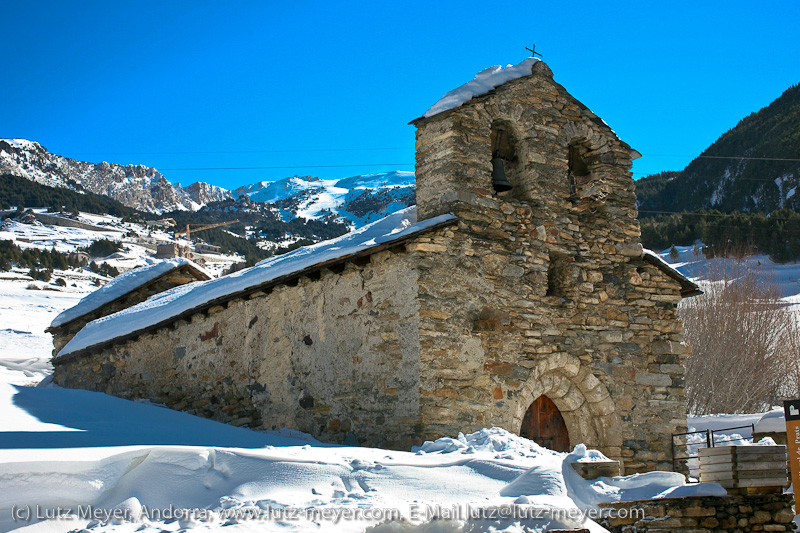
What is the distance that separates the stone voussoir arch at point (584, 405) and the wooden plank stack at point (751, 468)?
2.17 metres

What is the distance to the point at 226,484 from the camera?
449cm

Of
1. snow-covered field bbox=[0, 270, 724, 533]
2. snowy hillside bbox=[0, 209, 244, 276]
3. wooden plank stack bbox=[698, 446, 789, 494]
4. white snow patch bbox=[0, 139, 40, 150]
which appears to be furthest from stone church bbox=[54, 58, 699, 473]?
white snow patch bbox=[0, 139, 40, 150]

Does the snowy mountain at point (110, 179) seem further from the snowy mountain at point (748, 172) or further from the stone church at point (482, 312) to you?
the stone church at point (482, 312)

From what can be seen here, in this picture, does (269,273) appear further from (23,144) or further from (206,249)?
(23,144)

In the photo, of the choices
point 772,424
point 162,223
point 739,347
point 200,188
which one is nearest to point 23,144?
point 200,188

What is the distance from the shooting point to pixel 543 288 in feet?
28.4

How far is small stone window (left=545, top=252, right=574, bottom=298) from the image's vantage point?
29.5 feet

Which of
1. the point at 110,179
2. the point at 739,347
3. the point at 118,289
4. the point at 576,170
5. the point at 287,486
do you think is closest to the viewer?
the point at 287,486

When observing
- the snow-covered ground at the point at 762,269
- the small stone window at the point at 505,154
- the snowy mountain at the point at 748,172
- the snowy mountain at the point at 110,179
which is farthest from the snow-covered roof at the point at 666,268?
the snowy mountain at the point at 110,179

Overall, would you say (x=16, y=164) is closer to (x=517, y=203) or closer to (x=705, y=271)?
(x=705, y=271)

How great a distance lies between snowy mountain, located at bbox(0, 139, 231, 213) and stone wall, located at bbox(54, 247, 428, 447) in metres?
87.2

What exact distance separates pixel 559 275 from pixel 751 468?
3398 mm

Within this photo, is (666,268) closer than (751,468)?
No

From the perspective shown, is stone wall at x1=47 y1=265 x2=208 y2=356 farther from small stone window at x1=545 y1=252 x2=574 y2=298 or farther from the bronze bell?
small stone window at x1=545 y1=252 x2=574 y2=298
